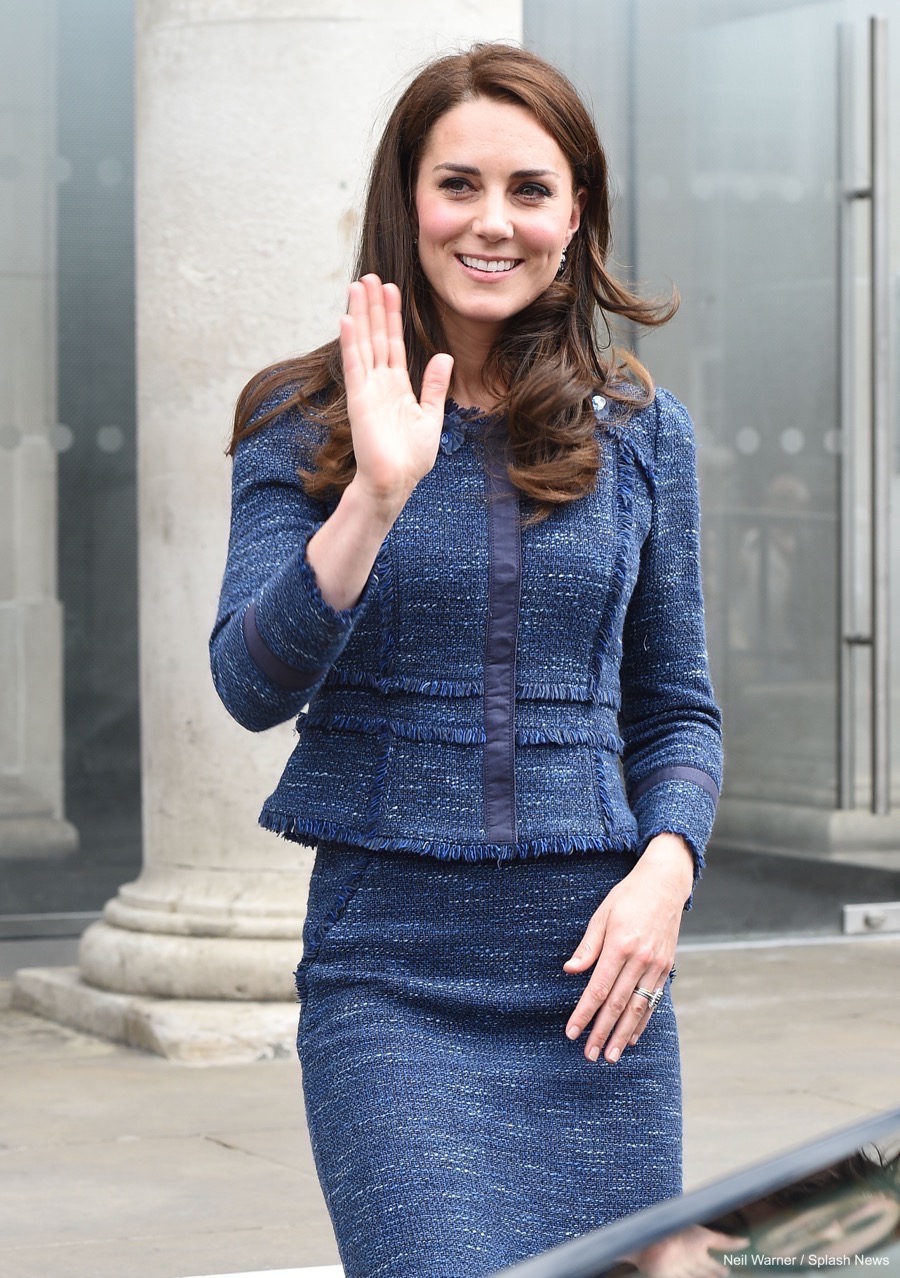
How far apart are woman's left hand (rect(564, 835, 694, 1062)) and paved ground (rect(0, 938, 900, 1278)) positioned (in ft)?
6.67

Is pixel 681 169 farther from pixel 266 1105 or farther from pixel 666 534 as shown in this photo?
pixel 666 534

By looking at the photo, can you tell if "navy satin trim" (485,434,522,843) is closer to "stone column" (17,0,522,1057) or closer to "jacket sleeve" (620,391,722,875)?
"jacket sleeve" (620,391,722,875)

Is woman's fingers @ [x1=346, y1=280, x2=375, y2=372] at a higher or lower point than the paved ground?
higher

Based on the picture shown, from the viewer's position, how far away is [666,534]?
2.63 meters

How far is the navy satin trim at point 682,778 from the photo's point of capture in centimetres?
258

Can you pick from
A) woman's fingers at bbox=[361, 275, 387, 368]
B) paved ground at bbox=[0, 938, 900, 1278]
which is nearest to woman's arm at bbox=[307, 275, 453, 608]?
woman's fingers at bbox=[361, 275, 387, 368]

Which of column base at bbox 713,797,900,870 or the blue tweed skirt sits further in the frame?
column base at bbox 713,797,900,870

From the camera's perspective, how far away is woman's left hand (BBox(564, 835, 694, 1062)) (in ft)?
7.81

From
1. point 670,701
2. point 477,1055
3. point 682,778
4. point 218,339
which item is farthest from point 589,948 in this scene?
point 218,339

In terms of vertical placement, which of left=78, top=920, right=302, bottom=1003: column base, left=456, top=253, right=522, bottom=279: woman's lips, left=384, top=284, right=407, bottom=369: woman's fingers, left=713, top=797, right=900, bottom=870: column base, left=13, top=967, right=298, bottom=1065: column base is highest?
left=456, top=253, right=522, bottom=279: woman's lips

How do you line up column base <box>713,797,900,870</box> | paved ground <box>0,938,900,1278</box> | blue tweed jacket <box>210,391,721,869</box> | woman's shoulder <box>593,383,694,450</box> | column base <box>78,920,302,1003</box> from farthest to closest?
column base <box>713,797,900,870</box> → column base <box>78,920,302,1003</box> → paved ground <box>0,938,900,1278</box> → woman's shoulder <box>593,383,694,450</box> → blue tweed jacket <box>210,391,721,869</box>

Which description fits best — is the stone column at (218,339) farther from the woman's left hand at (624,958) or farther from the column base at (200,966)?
the woman's left hand at (624,958)

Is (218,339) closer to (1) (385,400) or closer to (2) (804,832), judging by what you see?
(2) (804,832)

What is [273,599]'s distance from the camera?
224 cm
